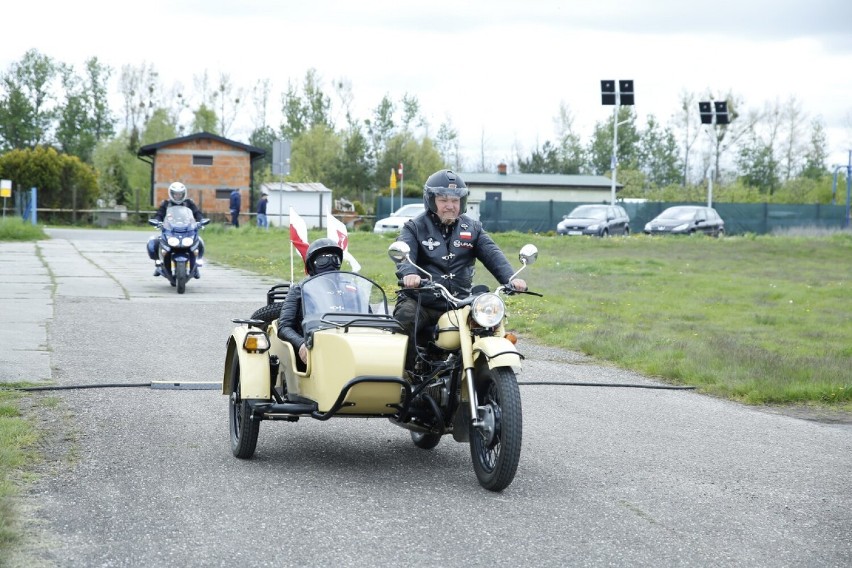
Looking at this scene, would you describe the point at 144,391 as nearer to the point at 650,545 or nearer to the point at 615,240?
the point at 650,545

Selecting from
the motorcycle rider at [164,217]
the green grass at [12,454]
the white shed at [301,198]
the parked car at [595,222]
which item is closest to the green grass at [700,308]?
the motorcycle rider at [164,217]

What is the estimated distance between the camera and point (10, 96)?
324 feet

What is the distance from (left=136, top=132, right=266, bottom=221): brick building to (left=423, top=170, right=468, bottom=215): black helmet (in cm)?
6091

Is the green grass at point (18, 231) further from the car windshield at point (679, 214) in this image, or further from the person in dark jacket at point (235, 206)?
the car windshield at point (679, 214)

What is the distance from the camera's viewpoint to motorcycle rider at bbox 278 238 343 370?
7.15 m

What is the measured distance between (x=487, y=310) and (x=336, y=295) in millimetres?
1329

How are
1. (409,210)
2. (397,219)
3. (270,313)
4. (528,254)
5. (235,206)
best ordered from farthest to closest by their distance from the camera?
(235,206) → (409,210) → (397,219) → (270,313) → (528,254)

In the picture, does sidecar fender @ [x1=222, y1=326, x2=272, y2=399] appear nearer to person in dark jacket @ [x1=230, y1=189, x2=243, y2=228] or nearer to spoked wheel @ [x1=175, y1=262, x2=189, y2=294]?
spoked wheel @ [x1=175, y1=262, x2=189, y2=294]

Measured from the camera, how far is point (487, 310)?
21.0ft

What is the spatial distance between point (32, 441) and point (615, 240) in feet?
98.5

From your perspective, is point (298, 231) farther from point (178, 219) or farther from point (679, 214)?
point (679, 214)

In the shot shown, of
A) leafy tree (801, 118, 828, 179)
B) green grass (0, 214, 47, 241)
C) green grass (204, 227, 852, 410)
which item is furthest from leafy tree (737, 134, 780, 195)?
green grass (0, 214, 47, 241)

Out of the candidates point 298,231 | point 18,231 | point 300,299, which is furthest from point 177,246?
point 18,231

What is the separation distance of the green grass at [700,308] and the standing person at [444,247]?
3.74 metres
